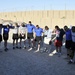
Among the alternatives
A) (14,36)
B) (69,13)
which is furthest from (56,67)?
(69,13)

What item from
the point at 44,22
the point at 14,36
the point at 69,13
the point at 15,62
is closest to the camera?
the point at 15,62

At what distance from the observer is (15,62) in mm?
12398

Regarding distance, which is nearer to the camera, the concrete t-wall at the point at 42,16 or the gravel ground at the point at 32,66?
the gravel ground at the point at 32,66

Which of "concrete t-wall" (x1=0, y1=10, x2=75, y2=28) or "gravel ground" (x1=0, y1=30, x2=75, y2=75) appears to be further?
"concrete t-wall" (x1=0, y1=10, x2=75, y2=28)

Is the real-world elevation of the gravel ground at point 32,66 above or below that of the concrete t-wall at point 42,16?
below

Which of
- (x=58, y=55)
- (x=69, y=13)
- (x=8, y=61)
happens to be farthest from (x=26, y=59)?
(x=69, y=13)

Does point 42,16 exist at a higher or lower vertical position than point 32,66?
higher

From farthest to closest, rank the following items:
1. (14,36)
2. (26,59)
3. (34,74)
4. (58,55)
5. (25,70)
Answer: (14,36)
(58,55)
(26,59)
(25,70)
(34,74)

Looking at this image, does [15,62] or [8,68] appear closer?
[8,68]

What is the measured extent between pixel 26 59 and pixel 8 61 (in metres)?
0.99

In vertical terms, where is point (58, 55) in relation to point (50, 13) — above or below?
below

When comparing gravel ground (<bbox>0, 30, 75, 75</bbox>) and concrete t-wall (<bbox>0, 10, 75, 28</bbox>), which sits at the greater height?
concrete t-wall (<bbox>0, 10, 75, 28</bbox>)

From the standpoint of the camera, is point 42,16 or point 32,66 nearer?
point 32,66

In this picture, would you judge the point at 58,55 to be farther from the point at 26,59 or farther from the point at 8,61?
the point at 8,61
